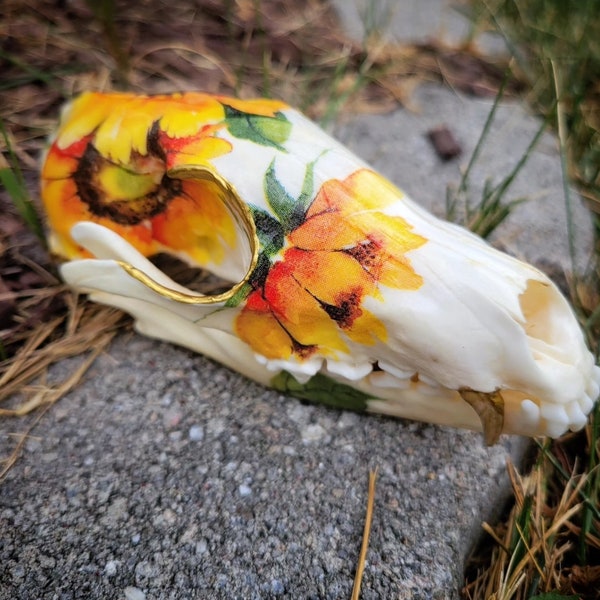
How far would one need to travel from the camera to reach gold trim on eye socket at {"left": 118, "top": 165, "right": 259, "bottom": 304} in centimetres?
77

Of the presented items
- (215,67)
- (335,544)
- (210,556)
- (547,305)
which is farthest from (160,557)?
(215,67)

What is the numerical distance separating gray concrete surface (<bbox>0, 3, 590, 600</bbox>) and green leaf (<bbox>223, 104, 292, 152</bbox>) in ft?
1.19

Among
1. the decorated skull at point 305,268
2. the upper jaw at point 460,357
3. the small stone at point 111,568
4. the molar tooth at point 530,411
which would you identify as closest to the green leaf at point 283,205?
the decorated skull at point 305,268

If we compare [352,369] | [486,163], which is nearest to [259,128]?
[352,369]

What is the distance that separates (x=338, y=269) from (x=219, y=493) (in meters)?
0.35

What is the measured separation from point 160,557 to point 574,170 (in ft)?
3.96

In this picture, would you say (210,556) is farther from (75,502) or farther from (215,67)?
(215,67)

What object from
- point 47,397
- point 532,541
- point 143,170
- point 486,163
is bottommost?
point 47,397

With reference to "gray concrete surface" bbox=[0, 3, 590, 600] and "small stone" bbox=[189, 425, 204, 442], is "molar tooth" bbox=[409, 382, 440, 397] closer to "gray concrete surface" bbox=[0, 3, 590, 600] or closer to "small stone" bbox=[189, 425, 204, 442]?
"gray concrete surface" bbox=[0, 3, 590, 600]

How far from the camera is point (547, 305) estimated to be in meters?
0.76

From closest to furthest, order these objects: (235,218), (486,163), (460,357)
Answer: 1. (460,357)
2. (235,218)
3. (486,163)

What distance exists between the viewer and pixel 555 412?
718mm

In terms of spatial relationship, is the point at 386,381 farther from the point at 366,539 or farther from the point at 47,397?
the point at 47,397

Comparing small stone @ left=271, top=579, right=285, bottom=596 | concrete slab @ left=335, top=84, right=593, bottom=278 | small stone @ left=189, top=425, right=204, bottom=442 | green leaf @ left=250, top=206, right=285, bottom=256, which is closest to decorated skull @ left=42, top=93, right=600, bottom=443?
green leaf @ left=250, top=206, right=285, bottom=256
